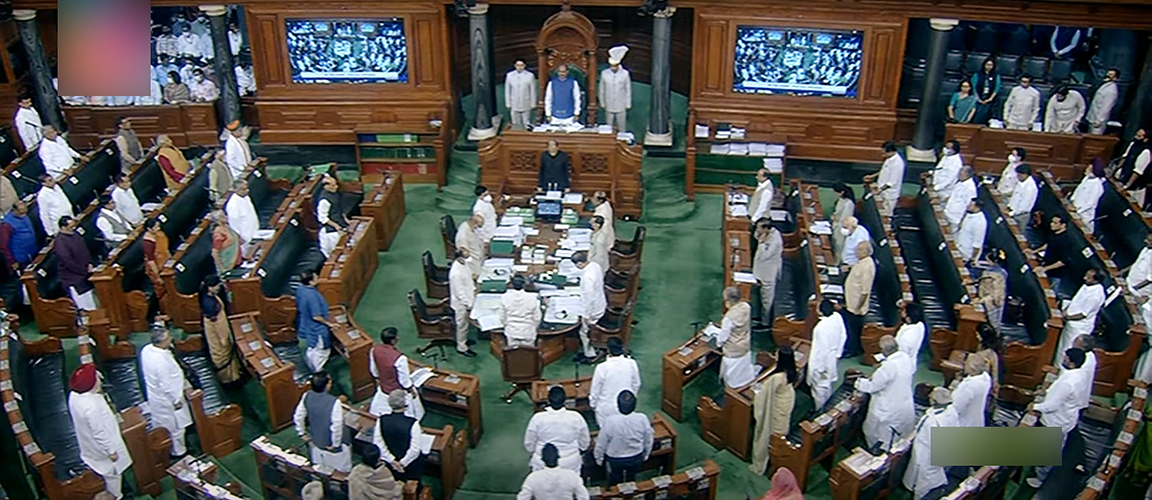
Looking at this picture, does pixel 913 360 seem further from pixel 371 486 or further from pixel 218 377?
pixel 218 377

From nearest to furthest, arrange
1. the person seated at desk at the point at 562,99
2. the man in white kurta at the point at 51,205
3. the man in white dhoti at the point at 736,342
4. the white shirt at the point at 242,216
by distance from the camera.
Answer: the man in white dhoti at the point at 736,342
the white shirt at the point at 242,216
the man in white kurta at the point at 51,205
the person seated at desk at the point at 562,99

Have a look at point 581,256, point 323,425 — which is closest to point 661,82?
point 581,256

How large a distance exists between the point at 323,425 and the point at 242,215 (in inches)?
187

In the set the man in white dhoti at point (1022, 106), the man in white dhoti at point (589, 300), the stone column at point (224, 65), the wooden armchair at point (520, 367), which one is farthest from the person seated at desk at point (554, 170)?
the man in white dhoti at point (1022, 106)

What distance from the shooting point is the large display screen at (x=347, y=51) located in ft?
55.5

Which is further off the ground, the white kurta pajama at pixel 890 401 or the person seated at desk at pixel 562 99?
the person seated at desk at pixel 562 99

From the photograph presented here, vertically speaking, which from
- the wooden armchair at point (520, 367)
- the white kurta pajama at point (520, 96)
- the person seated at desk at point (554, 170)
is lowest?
the wooden armchair at point (520, 367)

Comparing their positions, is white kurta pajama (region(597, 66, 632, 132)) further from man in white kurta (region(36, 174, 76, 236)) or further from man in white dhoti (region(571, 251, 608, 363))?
man in white kurta (region(36, 174, 76, 236))

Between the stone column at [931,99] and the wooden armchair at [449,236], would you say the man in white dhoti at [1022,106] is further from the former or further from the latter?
the wooden armchair at [449,236]

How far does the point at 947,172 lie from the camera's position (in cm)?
1479

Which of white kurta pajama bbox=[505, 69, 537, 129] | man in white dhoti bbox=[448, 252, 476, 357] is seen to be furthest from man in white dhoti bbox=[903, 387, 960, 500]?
white kurta pajama bbox=[505, 69, 537, 129]

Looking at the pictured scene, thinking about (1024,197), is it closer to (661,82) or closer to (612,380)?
(661,82)

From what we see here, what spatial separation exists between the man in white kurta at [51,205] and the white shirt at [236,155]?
7.43ft

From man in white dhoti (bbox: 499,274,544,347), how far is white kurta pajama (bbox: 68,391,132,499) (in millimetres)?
3972
